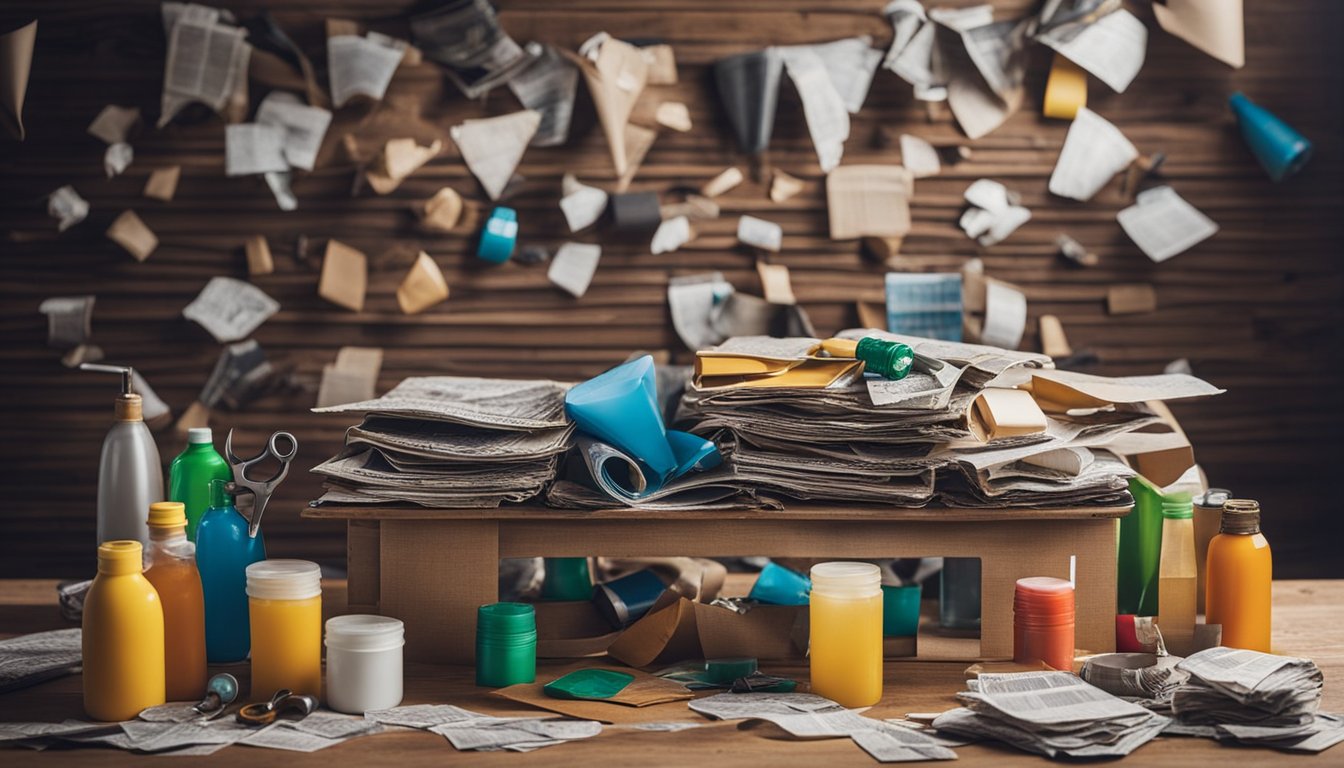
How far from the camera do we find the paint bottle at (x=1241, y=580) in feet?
4.03

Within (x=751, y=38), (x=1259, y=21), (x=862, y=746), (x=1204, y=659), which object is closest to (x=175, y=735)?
(x=862, y=746)

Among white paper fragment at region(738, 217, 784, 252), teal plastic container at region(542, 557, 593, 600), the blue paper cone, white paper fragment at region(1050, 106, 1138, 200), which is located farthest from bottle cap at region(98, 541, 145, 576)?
the blue paper cone

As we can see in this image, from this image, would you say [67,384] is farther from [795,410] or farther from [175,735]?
[795,410]

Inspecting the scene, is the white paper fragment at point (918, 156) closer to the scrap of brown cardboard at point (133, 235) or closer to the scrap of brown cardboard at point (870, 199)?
the scrap of brown cardboard at point (870, 199)

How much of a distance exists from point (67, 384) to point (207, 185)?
436 mm

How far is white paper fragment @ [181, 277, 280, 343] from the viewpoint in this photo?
214cm

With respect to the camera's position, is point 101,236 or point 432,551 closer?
point 432,551

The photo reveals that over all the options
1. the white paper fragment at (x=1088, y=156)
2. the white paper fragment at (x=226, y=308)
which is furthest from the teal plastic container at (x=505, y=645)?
the white paper fragment at (x=1088, y=156)

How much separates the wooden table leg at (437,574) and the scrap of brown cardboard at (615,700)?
11cm

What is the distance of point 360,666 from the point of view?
1.09 meters

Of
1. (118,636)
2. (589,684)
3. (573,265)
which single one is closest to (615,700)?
(589,684)

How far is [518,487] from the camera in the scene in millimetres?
1205

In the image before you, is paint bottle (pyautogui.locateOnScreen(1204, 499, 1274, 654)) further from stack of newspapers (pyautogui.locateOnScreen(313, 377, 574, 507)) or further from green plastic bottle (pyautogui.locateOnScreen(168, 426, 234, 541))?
green plastic bottle (pyautogui.locateOnScreen(168, 426, 234, 541))

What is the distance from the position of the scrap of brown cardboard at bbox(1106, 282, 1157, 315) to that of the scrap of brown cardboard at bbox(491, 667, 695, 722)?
136 centimetres
